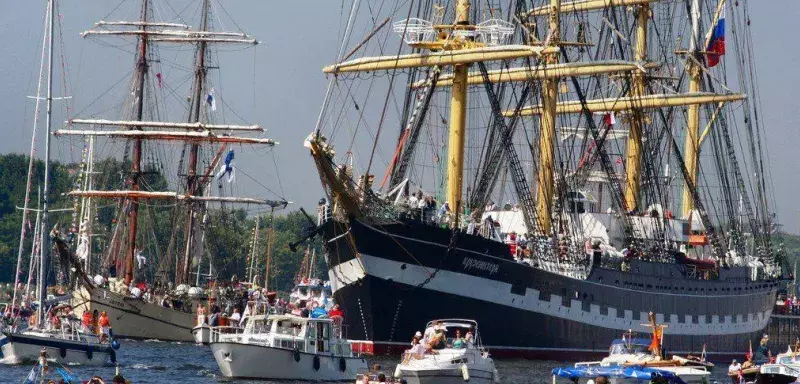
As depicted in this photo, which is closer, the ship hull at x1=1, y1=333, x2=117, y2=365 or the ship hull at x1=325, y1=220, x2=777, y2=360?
the ship hull at x1=1, y1=333, x2=117, y2=365

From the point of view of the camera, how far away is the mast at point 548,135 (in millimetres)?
89875

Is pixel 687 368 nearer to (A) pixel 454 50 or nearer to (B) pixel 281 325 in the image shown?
(B) pixel 281 325

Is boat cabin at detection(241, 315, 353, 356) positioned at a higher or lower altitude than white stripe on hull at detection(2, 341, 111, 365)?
higher

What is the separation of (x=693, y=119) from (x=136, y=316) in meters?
41.8

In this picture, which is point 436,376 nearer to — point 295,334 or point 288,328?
point 295,334

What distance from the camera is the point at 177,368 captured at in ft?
213

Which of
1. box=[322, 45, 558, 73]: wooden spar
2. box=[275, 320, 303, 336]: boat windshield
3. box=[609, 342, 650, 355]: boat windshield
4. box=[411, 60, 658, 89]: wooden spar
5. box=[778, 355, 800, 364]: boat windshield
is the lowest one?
box=[778, 355, 800, 364]: boat windshield

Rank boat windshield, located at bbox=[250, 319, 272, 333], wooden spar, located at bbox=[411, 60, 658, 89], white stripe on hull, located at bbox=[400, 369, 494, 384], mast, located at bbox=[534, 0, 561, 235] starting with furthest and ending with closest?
mast, located at bbox=[534, 0, 561, 235] < wooden spar, located at bbox=[411, 60, 658, 89] < boat windshield, located at bbox=[250, 319, 272, 333] < white stripe on hull, located at bbox=[400, 369, 494, 384]

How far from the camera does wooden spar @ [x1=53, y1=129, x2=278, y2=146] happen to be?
106938mm

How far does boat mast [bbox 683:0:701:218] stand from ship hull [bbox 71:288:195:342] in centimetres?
3445

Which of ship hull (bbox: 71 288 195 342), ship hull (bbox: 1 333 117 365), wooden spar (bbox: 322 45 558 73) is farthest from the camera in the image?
ship hull (bbox: 71 288 195 342)

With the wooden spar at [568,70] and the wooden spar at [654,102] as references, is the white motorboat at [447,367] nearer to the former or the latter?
the wooden spar at [568,70]

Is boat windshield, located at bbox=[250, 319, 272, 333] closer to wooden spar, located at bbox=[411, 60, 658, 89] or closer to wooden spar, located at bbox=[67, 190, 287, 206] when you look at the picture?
wooden spar, located at bbox=[411, 60, 658, 89]

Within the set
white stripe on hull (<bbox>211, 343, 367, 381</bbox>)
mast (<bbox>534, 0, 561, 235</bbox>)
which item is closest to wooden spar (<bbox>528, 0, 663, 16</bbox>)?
mast (<bbox>534, 0, 561, 235</bbox>)
